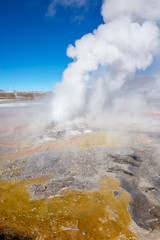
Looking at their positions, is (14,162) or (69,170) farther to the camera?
(14,162)

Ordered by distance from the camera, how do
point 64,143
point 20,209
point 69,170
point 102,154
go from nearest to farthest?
1. point 20,209
2. point 69,170
3. point 102,154
4. point 64,143

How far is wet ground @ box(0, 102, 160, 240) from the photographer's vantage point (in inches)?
114

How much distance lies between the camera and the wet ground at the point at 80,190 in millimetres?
2898

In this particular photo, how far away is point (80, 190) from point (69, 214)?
2.62 feet

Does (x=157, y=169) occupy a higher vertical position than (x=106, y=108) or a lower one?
lower

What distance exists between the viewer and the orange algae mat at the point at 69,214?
2807 millimetres

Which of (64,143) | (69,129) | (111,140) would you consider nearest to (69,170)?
(64,143)

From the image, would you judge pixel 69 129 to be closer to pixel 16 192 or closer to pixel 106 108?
pixel 16 192

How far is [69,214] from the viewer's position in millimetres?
3223

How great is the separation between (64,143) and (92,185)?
3.55 meters

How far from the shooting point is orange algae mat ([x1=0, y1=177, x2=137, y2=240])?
2.81m

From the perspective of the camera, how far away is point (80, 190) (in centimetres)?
397

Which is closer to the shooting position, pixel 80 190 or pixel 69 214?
pixel 69 214

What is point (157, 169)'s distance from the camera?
503 centimetres
